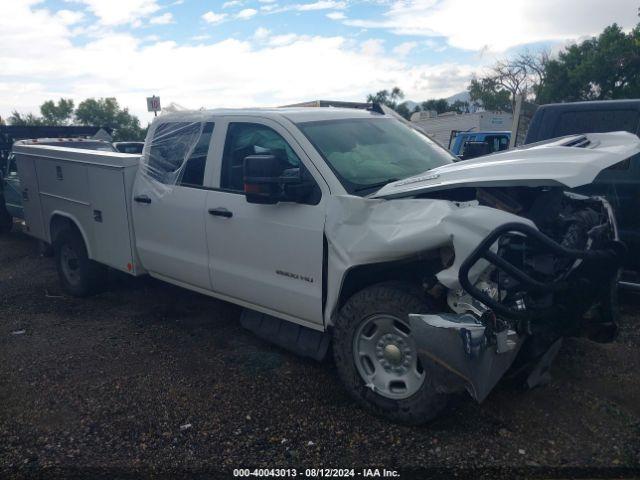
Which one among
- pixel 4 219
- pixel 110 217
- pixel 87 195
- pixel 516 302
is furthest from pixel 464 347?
pixel 4 219

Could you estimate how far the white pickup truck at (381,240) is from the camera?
2.92m

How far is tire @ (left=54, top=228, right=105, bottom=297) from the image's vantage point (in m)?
6.02

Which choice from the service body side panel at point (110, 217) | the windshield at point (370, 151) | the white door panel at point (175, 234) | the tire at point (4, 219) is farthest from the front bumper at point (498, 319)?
the tire at point (4, 219)

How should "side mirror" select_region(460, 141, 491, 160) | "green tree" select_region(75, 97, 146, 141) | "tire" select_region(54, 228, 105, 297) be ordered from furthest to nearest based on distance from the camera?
1. "green tree" select_region(75, 97, 146, 141)
2. "tire" select_region(54, 228, 105, 297)
3. "side mirror" select_region(460, 141, 491, 160)

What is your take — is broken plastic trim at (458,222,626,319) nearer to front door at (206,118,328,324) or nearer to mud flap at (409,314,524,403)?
mud flap at (409,314,524,403)

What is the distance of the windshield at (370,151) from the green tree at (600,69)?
24.4 m

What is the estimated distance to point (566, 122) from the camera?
5633mm

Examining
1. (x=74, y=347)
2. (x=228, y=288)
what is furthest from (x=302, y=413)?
(x=74, y=347)

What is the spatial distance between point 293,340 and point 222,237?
976 mm

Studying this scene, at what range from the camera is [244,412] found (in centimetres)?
364

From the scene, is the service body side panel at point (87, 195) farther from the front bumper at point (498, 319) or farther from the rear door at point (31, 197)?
the front bumper at point (498, 319)

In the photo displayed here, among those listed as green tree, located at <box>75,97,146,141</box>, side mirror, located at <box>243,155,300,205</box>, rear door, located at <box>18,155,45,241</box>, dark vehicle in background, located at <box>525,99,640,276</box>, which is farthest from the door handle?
green tree, located at <box>75,97,146,141</box>

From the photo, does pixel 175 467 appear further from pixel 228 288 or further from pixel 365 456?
pixel 228 288

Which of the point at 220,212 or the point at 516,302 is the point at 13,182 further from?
the point at 516,302
